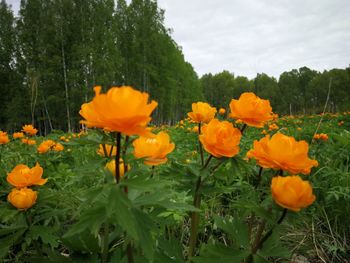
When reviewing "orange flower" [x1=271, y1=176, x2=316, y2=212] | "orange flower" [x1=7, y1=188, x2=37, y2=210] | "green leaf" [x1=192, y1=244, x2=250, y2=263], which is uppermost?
"orange flower" [x1=271, y1=176, x2=316, y2=212]

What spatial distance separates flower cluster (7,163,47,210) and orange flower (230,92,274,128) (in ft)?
2.37

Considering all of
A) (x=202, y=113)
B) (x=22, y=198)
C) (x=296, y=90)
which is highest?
(x=296, y=90)

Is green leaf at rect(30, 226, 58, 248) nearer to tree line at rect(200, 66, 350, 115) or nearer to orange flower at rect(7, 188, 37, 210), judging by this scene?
orange flower at rect(7, 188, 37, 210)

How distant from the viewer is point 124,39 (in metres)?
20.5

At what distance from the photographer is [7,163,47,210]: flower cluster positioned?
91cm

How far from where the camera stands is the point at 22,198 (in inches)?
35.9

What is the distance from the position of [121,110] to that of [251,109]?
55 cm

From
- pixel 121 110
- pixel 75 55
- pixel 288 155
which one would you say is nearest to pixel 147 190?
pixel 121 110

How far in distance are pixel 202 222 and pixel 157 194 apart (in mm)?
1038

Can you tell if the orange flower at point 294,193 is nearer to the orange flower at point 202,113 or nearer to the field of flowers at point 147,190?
the field of flowers at point 147,190

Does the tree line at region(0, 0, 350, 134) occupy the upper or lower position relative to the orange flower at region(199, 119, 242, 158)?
upper

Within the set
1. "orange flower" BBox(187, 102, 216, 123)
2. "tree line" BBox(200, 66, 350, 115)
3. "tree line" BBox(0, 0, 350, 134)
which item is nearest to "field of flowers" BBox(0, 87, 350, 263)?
"orange flower" BBox(187, 102, 216, 123)

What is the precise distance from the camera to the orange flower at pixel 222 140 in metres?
0.85

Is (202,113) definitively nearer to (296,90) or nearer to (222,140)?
(222,140)
